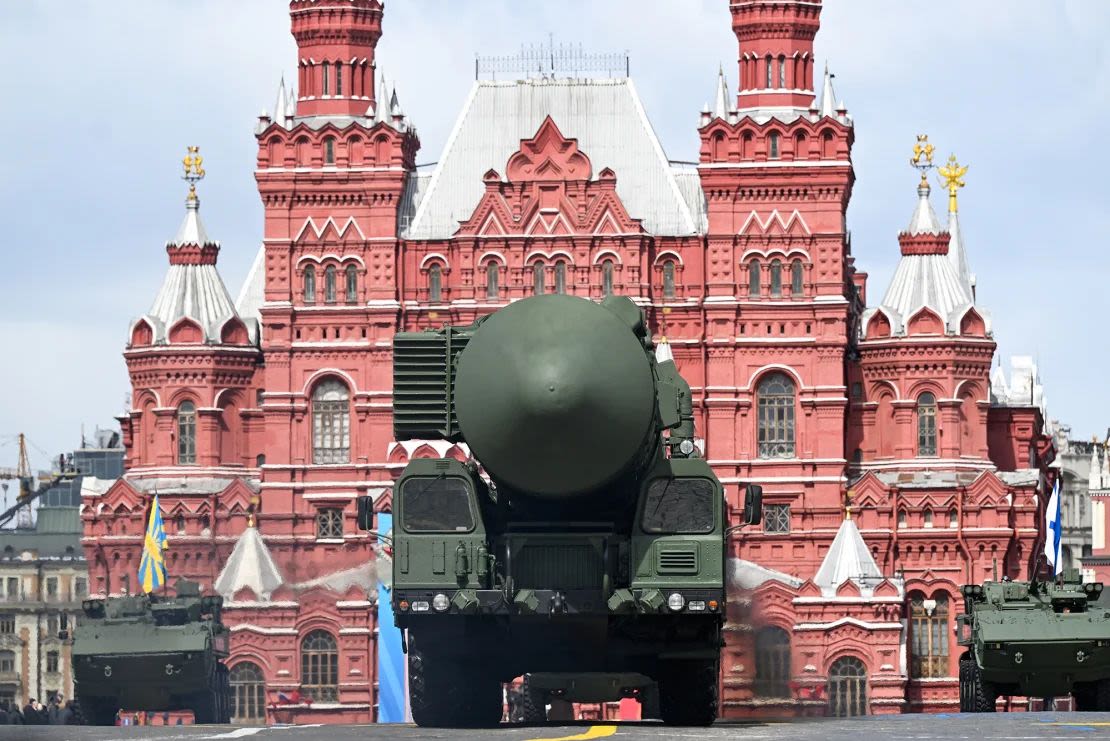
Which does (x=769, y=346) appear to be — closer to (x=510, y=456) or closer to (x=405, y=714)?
(x=405, y=714)

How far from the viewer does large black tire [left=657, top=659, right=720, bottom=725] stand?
37938mm

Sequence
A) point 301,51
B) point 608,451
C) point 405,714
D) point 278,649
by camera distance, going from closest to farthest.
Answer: point 608,451
point 405,714
point 278,649
point 301,51

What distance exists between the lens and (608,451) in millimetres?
35750

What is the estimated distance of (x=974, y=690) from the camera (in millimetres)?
55406

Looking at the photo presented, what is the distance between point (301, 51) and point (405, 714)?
24.0 m

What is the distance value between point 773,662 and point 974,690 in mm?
31975

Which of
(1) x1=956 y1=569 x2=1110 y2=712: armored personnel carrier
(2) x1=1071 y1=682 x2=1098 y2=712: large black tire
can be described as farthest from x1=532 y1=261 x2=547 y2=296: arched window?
(2) x1=1071 y1=682 x2=1098 y2=712: large black tire

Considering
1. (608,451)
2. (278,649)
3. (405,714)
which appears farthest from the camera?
(278,649)

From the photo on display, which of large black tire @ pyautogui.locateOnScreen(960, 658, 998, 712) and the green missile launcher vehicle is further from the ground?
the green missile launcher vehicle

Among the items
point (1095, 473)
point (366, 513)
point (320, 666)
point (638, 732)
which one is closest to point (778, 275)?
point (320, 666)

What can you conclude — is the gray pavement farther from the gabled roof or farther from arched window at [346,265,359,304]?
the gabled roof

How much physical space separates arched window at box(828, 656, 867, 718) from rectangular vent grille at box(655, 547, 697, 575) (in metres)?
49.0

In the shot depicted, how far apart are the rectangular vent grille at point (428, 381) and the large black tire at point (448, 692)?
2792 mm

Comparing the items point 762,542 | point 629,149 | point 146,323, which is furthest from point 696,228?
point 146,323
